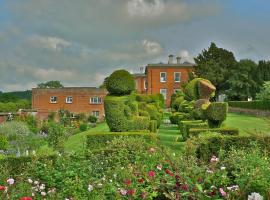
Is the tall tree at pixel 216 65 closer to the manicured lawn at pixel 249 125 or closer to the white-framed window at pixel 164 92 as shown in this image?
the white-framed window at pixel 164 92

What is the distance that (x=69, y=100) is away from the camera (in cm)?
5562

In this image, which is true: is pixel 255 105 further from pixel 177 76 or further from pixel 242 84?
pixel 177 76

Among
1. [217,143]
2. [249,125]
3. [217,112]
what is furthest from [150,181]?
[249,125]

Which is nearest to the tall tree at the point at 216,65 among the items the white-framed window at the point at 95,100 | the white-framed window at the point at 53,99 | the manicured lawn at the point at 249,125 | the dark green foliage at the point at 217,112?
the white-framed window at the point at 95,100

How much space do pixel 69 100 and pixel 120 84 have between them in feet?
129

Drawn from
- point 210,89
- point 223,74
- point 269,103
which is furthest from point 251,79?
point 210,89

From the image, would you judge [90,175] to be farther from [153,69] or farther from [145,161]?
[153,69]

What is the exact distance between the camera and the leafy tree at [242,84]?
60344 millimetres

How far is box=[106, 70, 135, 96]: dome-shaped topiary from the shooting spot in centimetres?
1723

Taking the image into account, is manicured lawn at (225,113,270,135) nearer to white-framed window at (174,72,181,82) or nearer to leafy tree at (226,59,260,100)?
leafy tree at (226,59,260,100)

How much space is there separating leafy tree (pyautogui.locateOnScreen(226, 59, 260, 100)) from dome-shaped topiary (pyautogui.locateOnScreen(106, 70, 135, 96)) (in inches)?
1788

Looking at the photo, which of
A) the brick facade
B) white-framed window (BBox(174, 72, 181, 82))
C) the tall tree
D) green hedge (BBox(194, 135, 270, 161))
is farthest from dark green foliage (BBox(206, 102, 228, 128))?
white-framed window (BBox(174, 72, 181, 82))

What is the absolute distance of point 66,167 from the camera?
303 inches

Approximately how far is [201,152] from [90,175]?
5914 millimetres
